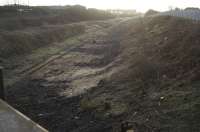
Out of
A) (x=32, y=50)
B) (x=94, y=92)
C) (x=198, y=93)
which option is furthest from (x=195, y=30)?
(x=32, y=50)

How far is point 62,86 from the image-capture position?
14.4m

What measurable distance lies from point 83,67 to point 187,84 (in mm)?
8652

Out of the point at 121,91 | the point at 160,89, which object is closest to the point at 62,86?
the point at 121,91

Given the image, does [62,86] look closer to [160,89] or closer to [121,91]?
[121,91]

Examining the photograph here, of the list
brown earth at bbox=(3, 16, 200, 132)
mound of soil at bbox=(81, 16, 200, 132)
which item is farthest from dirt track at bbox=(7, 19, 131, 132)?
mound of soil at bbox=(81, 16, 200, 132)

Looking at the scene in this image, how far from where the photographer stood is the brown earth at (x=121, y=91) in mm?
8594

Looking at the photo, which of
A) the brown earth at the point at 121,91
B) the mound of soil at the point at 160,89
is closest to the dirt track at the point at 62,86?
the brown earth at the point at 121,91

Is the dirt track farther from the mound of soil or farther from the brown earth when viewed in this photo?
the mound of soil

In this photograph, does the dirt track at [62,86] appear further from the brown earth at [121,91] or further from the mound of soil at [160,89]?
the mound of soil at [160,89]

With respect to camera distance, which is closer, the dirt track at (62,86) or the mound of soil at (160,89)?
the mound of soil at (160,89)

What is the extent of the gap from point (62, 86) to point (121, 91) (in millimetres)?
3598

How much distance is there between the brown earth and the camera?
8.59 m

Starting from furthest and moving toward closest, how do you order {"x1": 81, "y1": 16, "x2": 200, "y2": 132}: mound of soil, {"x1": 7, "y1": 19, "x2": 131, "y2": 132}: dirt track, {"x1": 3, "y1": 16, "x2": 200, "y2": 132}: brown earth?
{"x1": 7, "y1": 19, "x2": 131, "y2": 132}: dirt track → {"x1": 3, "y1": 16, "x2": 200, "y2": 132}: brown earth → {"x1": 81, "y1": 16, "x2": 200, "y2": 132}: mound of soil

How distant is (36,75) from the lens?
16.6 metres
